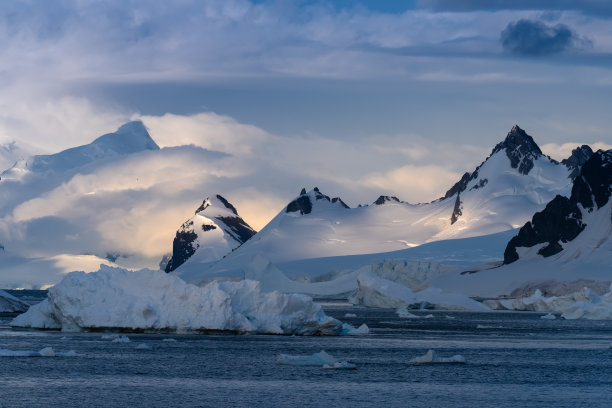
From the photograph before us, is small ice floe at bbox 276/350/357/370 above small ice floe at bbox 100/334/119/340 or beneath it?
beneath

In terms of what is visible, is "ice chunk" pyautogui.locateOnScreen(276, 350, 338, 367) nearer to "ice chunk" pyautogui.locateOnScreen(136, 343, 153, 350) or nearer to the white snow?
"ice chunk" pyautogui.locateOnScreen(136, 343, 153, 350)

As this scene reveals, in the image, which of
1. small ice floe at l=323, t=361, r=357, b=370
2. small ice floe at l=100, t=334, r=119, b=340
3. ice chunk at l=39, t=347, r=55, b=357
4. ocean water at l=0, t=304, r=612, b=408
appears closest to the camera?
ocean water at l=0, t=304, r=612, b=408

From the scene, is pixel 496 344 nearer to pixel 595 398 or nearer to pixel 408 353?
pixel 408 353

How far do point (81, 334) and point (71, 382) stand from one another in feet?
99.3

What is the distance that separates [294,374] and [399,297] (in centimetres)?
9975

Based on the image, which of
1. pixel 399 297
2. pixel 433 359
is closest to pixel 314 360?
pixel 433 359

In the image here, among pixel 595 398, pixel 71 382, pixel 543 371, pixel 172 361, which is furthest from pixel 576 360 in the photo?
pixel 71 382

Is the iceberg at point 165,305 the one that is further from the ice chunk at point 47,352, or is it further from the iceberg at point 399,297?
the iceberg at point 399,297

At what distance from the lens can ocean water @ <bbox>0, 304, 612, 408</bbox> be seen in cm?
5041

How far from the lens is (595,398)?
52.6 m

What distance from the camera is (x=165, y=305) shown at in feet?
265

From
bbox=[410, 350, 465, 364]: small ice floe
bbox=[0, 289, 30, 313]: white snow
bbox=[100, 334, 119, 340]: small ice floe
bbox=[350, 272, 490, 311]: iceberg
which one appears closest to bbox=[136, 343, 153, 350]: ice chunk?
bbox=[100, 334, 119, 340]: small ice floe

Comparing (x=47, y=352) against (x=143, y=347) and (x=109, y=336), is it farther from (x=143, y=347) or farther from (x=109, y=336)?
(x=109, y=336)

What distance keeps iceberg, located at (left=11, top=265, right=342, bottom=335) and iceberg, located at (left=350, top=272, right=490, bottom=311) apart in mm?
72673
